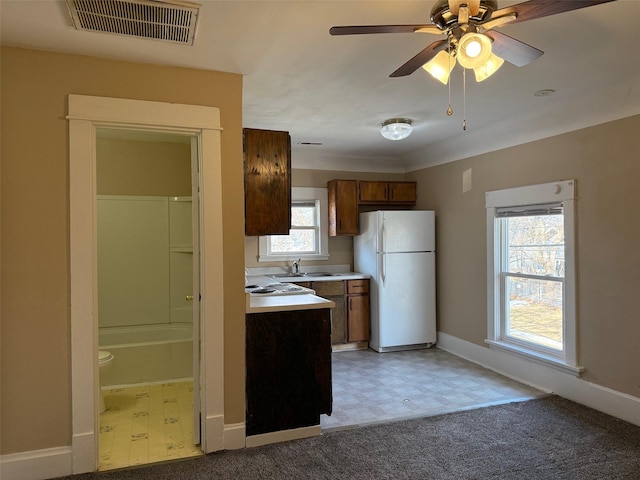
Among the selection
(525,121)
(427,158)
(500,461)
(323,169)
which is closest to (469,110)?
(525,121)

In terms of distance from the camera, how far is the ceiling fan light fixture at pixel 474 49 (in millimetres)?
1671

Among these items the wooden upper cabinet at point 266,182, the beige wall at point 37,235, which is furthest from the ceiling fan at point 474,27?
the beige wall at point 37,235

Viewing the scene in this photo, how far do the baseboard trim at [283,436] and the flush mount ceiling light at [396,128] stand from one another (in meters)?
2.51

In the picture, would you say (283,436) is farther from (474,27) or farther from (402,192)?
(402,192)

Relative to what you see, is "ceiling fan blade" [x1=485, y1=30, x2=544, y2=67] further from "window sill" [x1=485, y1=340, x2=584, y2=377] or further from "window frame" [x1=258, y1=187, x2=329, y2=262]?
"window frame" [x1=258, y1=187, x2=329, y2=262]

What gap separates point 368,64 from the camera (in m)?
2.70

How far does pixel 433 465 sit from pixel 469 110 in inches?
106

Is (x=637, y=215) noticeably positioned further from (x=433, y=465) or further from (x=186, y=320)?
(x=186, y=320)

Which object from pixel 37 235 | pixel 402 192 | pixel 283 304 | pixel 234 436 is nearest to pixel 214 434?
pixel 234 436

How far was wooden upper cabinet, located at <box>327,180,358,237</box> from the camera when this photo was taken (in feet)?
17.9

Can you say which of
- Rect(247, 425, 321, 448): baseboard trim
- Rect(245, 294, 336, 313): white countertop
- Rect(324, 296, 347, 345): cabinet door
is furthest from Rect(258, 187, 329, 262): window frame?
Rect(247, 425, 321, 448): baseboard trim

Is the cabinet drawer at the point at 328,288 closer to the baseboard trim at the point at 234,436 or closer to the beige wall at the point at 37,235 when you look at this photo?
the baseboard trim at the point at 234,436

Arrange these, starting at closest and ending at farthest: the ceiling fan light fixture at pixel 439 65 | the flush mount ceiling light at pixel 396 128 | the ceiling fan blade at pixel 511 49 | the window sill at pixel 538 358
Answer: the ceiling fan blade at pixel 511 49 → the ceiling fan light fixture at pixel 439 65 → the window sill at pixel 538 358 → the flush mount ceiling light at pixel 396 128

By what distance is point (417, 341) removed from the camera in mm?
5234
